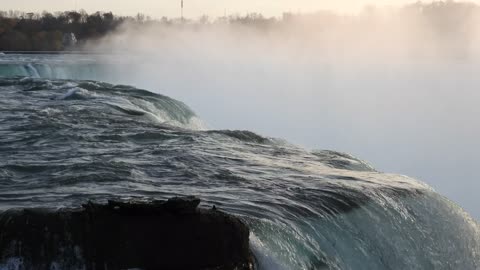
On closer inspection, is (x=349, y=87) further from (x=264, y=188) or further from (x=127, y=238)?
(x=127, y=238)

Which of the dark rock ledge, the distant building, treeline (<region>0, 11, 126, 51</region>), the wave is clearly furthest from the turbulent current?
the distant building

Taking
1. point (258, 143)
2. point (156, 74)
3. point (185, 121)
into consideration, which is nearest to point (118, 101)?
point (185, 121)

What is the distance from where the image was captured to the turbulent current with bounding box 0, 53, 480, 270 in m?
6.33

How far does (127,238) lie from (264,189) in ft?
9.23

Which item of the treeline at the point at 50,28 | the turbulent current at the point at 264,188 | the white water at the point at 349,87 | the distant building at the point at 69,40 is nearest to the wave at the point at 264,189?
the turbulent current at the point at 264,188

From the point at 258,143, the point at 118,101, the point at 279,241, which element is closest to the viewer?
the point at 279,241

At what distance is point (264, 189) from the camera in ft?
25.1

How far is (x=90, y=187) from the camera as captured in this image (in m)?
7.28

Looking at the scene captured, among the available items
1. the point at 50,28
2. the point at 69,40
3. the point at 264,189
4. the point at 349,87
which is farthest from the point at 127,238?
the point at 50,28

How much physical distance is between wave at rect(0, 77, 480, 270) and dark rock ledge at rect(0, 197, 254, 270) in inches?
3.3

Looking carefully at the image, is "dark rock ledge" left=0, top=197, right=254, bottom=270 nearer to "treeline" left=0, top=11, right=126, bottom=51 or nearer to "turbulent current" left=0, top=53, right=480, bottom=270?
"turbulent current" left=0, top=53, right=480, bottom=270

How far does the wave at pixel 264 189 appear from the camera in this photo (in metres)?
6.29

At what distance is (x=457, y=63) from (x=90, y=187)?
25.7 metres

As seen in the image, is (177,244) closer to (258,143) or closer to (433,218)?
(433,218)
